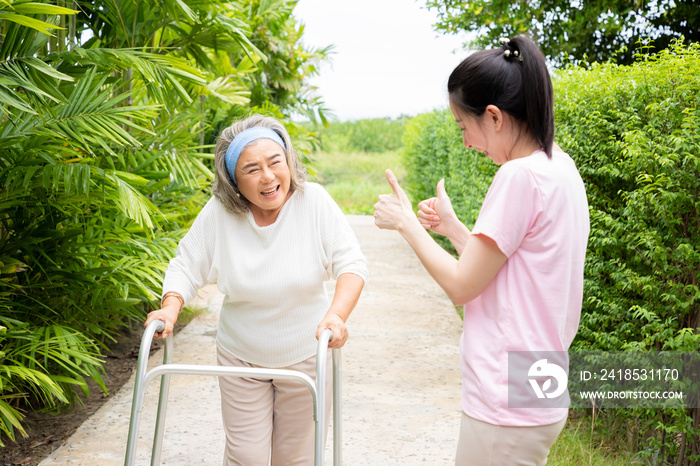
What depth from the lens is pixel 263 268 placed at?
2512 millimetres

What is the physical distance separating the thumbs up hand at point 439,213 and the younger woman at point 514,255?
12.1 inches

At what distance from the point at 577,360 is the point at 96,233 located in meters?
3.09

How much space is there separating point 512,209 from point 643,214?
219cm

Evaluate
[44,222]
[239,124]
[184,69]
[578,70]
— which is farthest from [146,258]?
[578,70]

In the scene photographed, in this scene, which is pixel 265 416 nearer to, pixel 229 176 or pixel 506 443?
pixel 229 176

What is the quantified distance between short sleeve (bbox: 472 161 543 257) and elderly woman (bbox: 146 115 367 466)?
842mm

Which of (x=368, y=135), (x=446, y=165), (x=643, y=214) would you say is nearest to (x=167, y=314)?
(x=643, y=214)

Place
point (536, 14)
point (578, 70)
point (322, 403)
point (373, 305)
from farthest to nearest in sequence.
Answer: point (536, 14) < point (373, 305) < point (578, 70) < point (322, 403)

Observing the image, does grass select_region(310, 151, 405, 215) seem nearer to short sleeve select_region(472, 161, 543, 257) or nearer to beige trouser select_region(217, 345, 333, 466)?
beige trouser select_region(217, 345, 333, 466)

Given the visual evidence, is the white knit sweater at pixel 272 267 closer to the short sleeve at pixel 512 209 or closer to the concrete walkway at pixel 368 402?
the short sleeve at pixel 512 209

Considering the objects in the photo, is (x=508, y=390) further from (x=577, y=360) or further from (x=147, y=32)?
(x=147, y=32)

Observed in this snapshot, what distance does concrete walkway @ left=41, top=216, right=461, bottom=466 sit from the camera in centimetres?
401

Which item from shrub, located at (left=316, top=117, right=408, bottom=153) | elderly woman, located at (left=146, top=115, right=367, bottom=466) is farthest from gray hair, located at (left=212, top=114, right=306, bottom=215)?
shrub, located at (left=316, top=117, right=408, bottom=153)

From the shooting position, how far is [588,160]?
4066 mm
